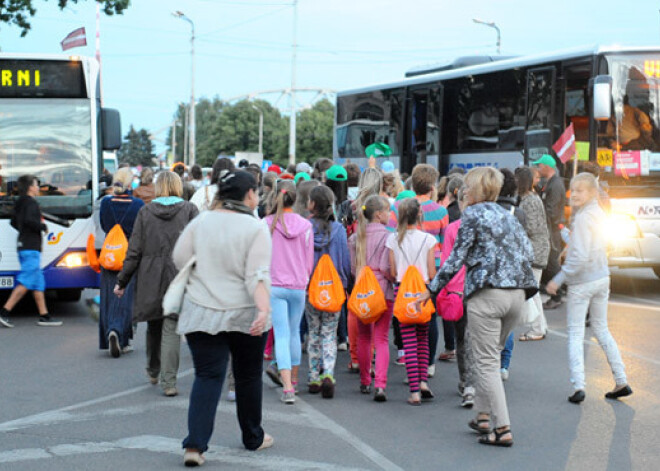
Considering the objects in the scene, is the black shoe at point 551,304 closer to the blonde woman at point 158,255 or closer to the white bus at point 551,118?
the white bus at point 551,118

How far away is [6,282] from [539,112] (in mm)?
9013

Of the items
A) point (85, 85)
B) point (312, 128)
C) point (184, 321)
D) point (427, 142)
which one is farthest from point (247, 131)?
point (184, 321)

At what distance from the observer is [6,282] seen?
1238cm

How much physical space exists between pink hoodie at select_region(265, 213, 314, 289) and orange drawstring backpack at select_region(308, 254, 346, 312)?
0.67ft

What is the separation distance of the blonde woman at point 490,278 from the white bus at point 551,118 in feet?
24.6

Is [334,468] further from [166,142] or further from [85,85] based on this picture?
[166,142]

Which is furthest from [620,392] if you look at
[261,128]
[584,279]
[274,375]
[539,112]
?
[261,128]

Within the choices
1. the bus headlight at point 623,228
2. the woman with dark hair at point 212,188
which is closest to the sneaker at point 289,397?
the woman with dark hair at point 212,188

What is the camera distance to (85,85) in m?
12.8

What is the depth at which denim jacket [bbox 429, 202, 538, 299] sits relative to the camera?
21.7ft

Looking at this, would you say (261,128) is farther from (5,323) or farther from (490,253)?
(490,253)

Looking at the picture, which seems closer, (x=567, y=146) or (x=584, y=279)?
(x=584, y=279)

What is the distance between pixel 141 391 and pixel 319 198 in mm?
2119

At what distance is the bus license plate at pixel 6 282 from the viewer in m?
12.4
